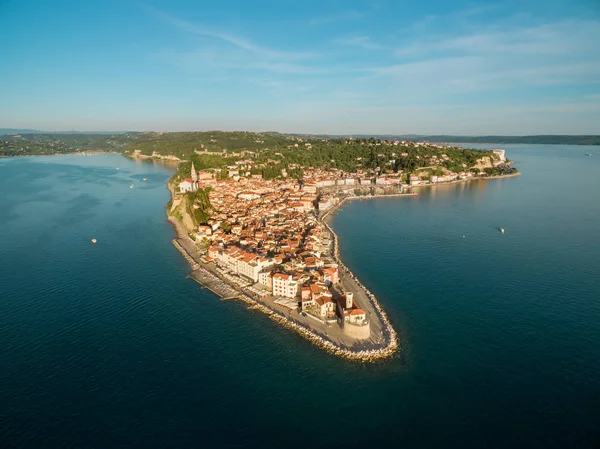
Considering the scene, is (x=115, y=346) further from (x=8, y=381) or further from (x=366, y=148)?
(x=366, y=148)

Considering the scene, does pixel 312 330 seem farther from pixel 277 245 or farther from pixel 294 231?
pixel 294 231

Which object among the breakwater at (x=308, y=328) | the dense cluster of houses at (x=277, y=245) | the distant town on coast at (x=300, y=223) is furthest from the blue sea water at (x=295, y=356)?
the dense cluster of houses at (x=277, y=245)

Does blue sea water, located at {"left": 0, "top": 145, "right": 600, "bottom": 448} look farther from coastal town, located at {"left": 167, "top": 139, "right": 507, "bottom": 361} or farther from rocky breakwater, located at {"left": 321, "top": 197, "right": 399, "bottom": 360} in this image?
coastal town, located at {"left": 167, "top": 139, "right": 507, "bottom": 361}

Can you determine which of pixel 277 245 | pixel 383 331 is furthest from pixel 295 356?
pixel 277 245

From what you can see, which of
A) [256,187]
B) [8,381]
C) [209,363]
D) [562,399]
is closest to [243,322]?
[209,363]

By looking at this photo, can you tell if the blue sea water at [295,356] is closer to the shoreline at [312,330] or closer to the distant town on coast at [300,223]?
the shoreline at [312,330]

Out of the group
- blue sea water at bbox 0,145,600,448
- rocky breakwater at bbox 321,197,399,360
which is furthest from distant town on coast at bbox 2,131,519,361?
blue sea water at bbox 0,145,600,448
